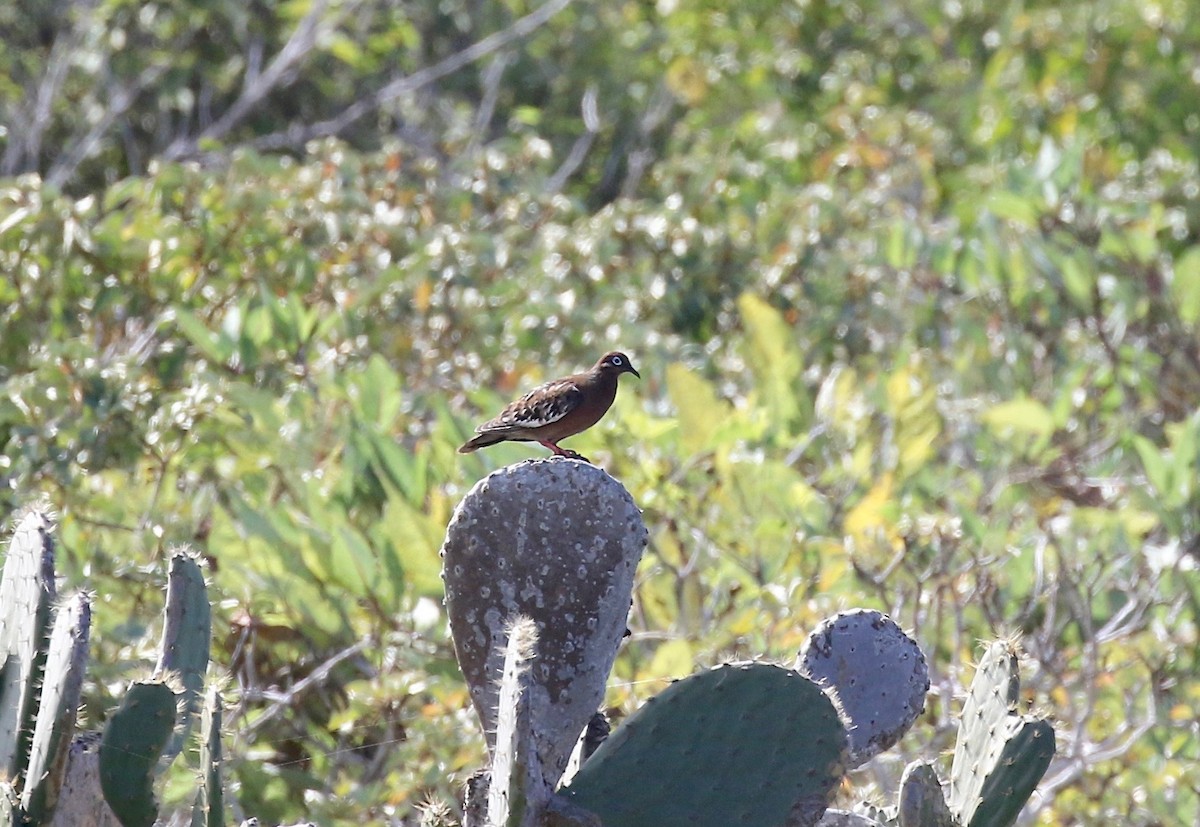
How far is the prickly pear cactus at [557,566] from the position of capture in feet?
8.33

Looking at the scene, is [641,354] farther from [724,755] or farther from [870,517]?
[724,755]

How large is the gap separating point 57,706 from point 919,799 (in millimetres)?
1213

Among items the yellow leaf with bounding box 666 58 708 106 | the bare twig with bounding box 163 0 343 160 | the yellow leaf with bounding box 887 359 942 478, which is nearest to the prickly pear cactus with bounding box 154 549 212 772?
the yellow leaf with bounding box 887 359 942 478

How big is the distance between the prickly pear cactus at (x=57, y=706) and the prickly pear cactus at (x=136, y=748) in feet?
0.21

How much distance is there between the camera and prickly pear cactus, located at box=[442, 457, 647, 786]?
254cm

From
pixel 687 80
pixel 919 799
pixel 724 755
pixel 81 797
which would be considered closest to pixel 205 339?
pixel 81 797

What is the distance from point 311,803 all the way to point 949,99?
807 centimetres

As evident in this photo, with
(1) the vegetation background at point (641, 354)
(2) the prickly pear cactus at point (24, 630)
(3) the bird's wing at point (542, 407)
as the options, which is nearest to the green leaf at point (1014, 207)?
(1) the vegetation background at point (641, 354)

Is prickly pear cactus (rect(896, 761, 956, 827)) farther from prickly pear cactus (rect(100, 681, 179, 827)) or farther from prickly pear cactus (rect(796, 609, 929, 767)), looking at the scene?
prickly pear cactus (rect(100, 681, 179, 827))

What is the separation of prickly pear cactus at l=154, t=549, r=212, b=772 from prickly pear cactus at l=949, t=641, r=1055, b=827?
1220 millimetres

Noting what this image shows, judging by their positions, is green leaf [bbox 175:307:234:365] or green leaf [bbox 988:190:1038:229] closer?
green leaf [bbox 175:307:234:365]

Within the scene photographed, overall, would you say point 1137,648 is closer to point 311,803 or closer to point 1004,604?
point 1004,604

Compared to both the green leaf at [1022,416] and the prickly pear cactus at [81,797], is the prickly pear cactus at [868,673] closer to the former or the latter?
the prickly pear cactus at [81,797]

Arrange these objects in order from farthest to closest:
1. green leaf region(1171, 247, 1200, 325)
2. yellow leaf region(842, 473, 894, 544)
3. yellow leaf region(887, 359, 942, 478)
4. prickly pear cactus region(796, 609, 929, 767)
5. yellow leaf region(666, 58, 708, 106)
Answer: yellow leaf region(666, 58, 708, 106), green leaf region(1171, 247, 1200, 325), yellow leaf region(887, 359, 942, 478), yellow leaf region(842, 473, 894, 544), prickly pear cactus region(796, 609, 929, 767)
